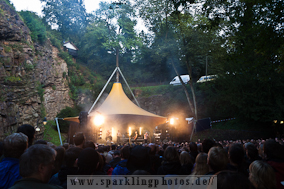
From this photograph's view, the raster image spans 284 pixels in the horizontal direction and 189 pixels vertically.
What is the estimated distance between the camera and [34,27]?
2116cm

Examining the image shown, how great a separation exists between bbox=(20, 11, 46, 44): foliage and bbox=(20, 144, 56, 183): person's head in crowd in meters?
22.0

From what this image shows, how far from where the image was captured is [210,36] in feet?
63.9

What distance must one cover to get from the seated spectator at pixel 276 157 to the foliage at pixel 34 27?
Answer: 73.7 feet

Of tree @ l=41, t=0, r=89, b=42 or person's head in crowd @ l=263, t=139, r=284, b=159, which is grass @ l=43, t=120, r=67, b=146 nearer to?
person's head in crowd @ l=263, t=139, r=284, b=159

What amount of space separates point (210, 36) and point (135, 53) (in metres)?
17.7

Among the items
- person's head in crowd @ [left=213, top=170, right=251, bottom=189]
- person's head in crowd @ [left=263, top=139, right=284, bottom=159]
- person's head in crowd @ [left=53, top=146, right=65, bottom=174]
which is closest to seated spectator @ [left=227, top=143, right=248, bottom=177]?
person's head in crowd @ [left=263, top=139, right=284, bottom=159]

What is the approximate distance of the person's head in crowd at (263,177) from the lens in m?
2.15

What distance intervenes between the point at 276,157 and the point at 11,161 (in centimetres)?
353

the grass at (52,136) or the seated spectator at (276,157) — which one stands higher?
the seated spectator at (276,157)

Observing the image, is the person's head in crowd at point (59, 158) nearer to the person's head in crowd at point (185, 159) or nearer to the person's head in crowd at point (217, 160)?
the person's head in crowd at point (185, 159)

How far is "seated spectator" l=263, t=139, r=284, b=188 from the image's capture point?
283 cm

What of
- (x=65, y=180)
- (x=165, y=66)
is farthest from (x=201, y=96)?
(x=65, y=180)

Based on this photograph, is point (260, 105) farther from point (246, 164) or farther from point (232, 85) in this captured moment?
point (246, 164)

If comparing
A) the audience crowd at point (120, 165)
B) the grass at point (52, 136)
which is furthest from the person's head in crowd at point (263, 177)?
the grass at point (52, 136)
